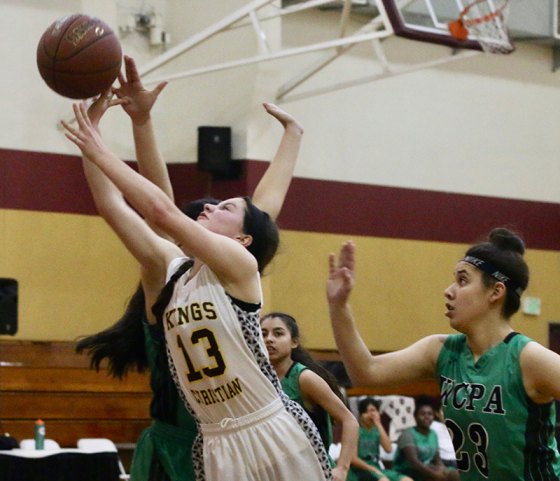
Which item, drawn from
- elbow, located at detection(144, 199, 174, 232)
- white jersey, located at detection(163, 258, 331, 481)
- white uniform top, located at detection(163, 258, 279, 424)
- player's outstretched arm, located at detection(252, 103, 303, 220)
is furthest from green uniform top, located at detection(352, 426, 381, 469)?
elbow, located at detection(144, 199, 174, 232)

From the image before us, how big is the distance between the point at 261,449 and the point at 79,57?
1858 mm

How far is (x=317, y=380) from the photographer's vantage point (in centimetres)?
556

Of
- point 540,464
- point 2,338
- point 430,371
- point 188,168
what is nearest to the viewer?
point 540,464

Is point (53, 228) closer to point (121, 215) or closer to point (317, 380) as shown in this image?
point (317, 380)

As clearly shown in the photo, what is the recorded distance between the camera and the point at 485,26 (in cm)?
1064

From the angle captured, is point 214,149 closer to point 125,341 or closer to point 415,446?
point 415,446

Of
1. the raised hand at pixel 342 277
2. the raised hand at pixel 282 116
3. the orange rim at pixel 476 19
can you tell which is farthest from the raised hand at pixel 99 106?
the orange rim at pixel 476 19

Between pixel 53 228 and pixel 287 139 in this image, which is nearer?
pixel 287 139

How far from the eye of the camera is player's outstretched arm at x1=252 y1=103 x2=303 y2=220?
4.93 meters

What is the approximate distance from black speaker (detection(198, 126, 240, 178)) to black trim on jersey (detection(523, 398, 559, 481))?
806cm

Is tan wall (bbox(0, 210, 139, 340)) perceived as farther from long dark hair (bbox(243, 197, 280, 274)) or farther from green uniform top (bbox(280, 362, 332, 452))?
long dark hair (bbox(243, 197, 280, 274))

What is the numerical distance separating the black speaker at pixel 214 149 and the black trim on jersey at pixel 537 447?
806 cm

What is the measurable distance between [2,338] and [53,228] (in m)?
1.24

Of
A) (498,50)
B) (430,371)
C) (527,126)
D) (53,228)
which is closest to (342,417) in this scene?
(430,371)
